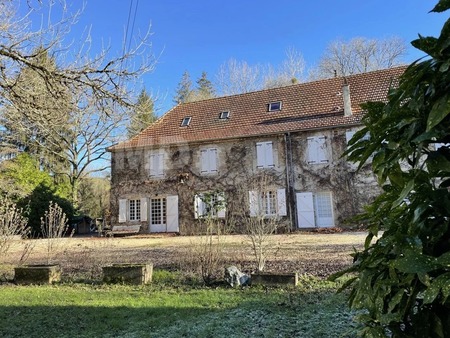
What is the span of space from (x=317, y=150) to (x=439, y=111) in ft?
52.3

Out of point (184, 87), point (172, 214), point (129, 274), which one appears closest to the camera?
point (129, 274)

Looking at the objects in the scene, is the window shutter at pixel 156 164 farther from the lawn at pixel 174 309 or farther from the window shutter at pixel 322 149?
the lawn at pixel 174 309

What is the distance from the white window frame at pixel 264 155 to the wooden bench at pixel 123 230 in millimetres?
7572

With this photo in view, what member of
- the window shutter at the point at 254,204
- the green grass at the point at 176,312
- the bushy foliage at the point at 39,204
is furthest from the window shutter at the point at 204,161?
the green grass at the point at 176,312

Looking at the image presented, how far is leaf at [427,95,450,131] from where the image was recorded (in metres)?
0.94

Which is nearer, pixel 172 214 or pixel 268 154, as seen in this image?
pixel 268 154

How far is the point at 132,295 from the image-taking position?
5.00 metres

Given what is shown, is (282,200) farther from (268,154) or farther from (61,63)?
(61,63)

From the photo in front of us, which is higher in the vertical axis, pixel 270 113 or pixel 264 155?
pixel 270 113

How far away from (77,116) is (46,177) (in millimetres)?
20236

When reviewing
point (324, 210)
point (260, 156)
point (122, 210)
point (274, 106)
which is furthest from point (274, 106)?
point (122, 210)

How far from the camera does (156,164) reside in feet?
62.0

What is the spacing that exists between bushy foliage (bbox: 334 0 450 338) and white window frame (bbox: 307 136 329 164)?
51.2ft

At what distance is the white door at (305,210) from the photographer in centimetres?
1603
